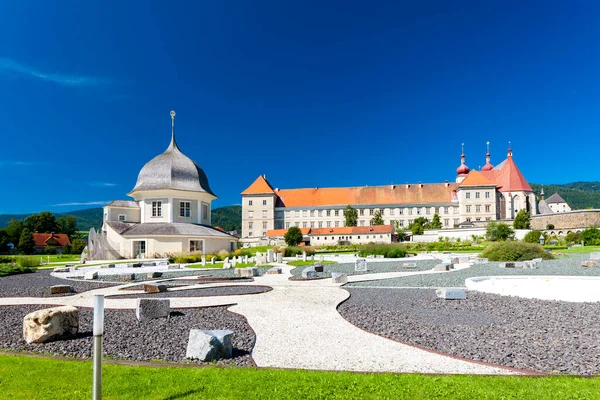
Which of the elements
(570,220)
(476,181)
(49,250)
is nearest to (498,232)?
(570,220)

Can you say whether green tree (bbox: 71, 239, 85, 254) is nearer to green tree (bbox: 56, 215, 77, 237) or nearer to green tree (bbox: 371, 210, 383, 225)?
green tree (bbox: 56, 215, 77, 237)

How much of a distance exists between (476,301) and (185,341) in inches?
306

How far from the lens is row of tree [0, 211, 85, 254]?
6650cm

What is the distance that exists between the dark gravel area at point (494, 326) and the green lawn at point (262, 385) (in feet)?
3.35

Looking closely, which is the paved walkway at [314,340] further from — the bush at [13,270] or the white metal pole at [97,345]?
the bush at [13,270]

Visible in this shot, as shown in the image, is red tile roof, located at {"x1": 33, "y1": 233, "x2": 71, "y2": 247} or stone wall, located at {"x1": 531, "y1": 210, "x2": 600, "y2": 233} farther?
red tile roof, located at {"x1": 33, "y1": 233, "x2": 71, "y2": 247}

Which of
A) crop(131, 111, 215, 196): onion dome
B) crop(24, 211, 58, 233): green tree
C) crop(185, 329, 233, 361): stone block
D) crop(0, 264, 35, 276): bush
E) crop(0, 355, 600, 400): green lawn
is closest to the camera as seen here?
crop(0, 355, 600, 400): green lawn

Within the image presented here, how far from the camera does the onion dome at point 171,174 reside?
40719 mm

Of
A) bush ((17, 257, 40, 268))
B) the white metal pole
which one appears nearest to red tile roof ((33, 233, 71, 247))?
bush ((17, 257, 40, 268))

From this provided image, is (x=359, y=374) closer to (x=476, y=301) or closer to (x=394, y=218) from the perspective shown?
(x=476, y=301)

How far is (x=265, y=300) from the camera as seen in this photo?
11.6 metres

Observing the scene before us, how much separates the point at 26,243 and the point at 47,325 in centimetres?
7204

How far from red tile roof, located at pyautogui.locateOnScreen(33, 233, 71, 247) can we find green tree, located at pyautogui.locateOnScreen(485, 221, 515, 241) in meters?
72.2

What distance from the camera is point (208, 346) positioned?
223 inches
